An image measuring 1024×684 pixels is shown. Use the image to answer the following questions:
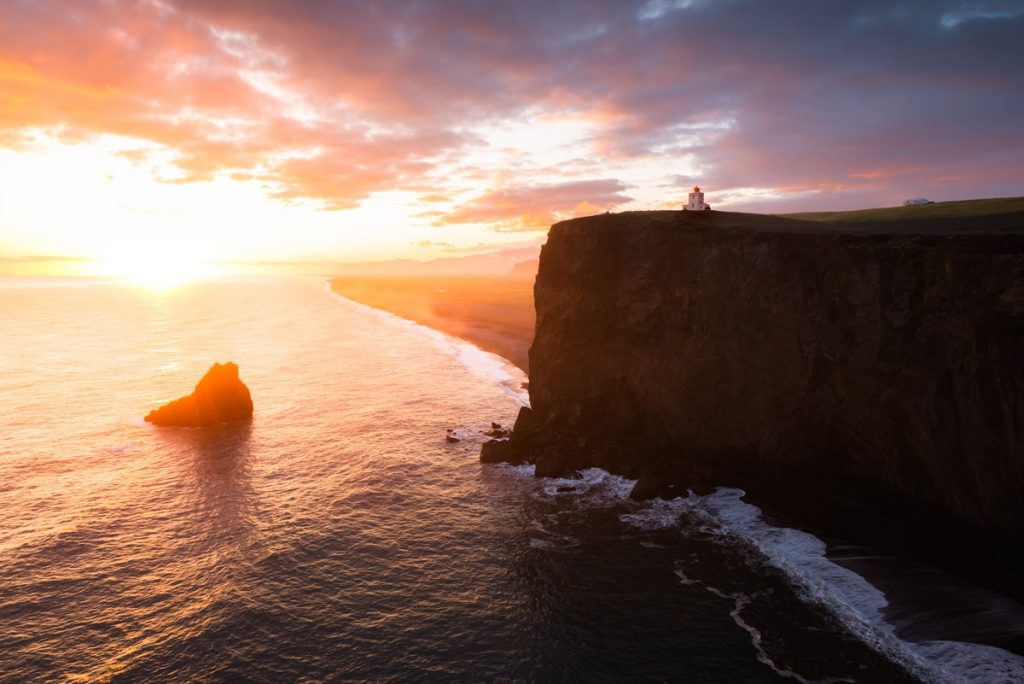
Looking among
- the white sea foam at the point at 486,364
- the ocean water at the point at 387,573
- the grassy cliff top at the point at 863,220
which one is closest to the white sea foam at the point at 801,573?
the ocean water at the point at 387,573

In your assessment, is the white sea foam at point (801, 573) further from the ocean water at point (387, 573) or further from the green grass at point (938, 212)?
the green grass at point (938, 212)

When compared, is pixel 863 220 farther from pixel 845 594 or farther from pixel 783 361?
pixel 845 594

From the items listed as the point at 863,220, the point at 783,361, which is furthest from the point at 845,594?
the point at 863,220

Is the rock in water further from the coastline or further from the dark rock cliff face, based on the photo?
the coastline

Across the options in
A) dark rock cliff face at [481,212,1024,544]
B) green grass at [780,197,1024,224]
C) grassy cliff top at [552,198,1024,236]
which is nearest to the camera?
dark rock cliff face at [481,212,1024,544]

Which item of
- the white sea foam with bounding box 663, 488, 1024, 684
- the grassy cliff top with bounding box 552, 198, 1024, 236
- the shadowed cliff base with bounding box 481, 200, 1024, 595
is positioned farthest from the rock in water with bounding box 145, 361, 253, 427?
the white sea foam with bounding box 663, 488, 1024, 684

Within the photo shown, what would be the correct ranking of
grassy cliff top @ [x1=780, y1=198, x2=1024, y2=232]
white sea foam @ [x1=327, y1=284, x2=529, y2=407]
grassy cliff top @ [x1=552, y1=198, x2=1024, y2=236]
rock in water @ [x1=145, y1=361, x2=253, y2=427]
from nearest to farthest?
1. grassy cliff top @ [x1=780, y1=198, x2=1024, y2=232]
2. grassy cliff top @ [x1=552, y1=198, x2=1024, y2=236]
3. rock in water @ [x1=145, y1=361, x2=253, y2=427]
4. white sea foam @ [x1=327, y1=284, x2=529, y2=407]

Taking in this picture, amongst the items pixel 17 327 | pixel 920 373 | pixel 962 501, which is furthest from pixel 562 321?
pixel 17 327
